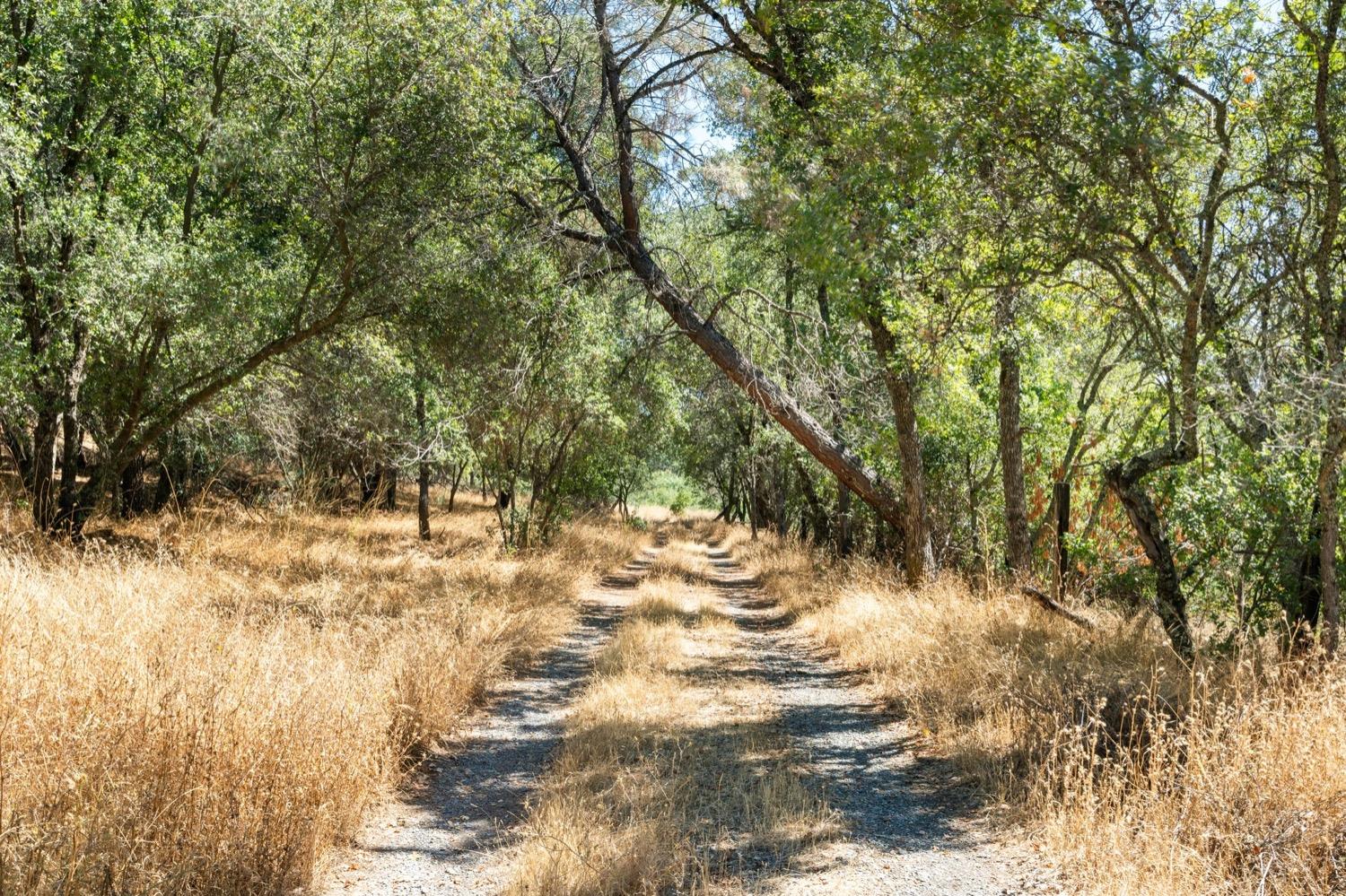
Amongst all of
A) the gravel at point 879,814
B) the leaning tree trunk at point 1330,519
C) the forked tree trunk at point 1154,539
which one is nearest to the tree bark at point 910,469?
the gravel at point 879,814

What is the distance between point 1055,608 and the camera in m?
8.04

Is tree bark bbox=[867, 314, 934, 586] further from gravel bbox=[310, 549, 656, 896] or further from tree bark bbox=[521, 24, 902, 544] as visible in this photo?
gravel bbox=[310, 549, 656, 896]

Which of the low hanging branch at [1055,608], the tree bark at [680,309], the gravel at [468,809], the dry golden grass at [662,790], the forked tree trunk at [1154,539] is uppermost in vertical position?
the tree bark at [680,309]

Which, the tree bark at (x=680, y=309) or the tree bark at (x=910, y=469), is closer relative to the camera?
the tree bark at (x=910, y=469)

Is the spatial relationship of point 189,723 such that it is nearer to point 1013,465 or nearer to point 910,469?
point 1013,465

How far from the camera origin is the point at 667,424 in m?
21.2

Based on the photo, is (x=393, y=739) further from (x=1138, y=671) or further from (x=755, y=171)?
(x=755, y=171)

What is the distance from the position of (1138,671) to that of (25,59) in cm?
1325

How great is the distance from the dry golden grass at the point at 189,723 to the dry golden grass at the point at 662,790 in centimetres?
101

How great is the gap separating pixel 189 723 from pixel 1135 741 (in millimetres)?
4973

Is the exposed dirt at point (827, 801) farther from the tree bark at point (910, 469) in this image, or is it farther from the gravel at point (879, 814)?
the tree bark at point (910, 469)

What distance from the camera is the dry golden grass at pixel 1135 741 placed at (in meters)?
3.59

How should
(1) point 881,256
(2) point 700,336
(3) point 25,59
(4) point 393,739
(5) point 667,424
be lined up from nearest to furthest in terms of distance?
(4) point 393,739 < (1) point 881,256 < (3) point 25,59 < (2) point 700,336 < (5) point 667,424

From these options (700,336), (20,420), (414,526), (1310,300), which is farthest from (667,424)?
(1310,300)
